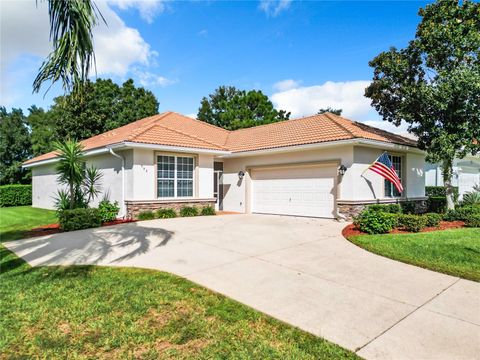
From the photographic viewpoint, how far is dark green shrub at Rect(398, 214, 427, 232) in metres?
9.80

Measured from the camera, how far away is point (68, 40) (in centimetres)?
455

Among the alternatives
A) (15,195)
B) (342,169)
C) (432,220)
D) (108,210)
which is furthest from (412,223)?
(15,195)

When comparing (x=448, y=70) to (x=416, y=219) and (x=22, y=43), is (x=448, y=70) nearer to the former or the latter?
(x=416, y=219)

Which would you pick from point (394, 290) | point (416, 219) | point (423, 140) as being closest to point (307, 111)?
point (423, 140)

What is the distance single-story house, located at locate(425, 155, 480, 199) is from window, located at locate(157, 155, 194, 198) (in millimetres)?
17458

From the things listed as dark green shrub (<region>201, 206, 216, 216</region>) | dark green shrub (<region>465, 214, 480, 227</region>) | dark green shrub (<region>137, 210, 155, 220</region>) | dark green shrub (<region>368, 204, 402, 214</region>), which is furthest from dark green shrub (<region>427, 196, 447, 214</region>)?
dark green shrub (<region>137, 210, 155, 220</region>)

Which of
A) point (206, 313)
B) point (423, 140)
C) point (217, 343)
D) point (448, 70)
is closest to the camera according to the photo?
point (217, 343)

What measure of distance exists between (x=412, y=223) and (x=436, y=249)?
8.49ft

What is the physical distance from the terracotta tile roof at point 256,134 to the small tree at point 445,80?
1.92 meters

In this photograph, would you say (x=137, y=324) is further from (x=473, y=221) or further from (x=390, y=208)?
(x=473, y=221)

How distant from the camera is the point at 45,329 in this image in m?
3.71

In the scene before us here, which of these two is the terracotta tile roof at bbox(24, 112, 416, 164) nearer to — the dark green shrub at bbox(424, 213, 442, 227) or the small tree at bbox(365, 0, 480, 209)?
the small tree at bbox(365, 0, 480, 209)

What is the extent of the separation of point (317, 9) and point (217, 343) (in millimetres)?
13091

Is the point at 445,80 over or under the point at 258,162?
over
